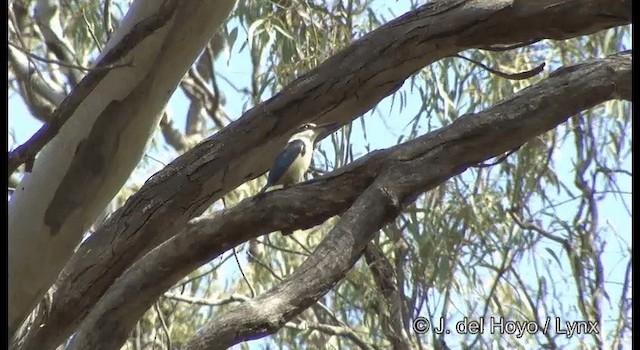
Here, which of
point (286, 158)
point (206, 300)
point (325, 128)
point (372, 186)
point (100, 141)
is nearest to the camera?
point (372, 186)

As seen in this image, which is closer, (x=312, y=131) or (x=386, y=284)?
(x=312, y=131)

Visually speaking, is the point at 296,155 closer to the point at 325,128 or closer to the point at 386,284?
the point at 325,128

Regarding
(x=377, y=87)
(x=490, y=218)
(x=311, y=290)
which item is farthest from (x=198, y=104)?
(x=311, y=290)

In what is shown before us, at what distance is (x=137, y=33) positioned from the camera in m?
1.90

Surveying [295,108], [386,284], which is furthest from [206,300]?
[295,108]

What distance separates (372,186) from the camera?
6.01 ft

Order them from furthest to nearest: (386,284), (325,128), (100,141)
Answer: (386,284) < (325,128) < (100,141)

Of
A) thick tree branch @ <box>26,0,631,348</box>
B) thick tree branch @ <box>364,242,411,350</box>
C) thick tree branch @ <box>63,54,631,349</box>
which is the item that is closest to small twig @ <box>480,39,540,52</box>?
thick tree branch @ <box>26,0,631,348</box>

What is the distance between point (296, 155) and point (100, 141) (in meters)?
0.70

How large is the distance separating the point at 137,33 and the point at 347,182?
1.51ft

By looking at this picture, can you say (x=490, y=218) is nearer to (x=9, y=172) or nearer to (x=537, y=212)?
(x=537, y=212)

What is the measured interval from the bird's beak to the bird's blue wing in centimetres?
7

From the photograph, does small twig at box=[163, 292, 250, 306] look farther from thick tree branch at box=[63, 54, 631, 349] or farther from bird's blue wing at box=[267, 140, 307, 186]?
thick tree branch at box=[63, 54, 631, 349]

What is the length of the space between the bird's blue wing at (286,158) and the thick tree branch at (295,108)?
19 centimetres
